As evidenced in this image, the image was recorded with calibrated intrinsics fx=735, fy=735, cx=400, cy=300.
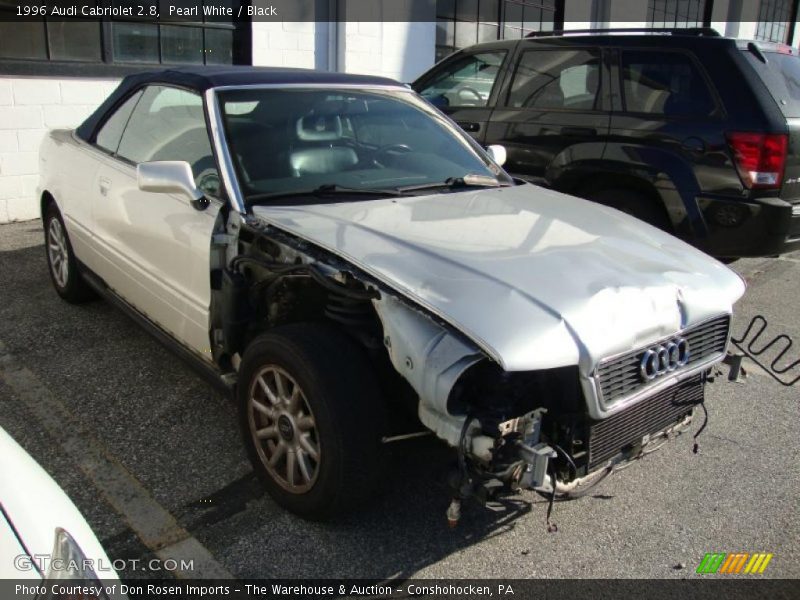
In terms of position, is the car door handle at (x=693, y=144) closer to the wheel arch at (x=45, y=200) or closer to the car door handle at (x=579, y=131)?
the car door handle at (x=579, y=131)

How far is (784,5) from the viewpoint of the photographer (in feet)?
73.9

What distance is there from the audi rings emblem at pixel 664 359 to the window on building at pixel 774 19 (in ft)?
69.5

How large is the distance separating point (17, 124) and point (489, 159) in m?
5.54

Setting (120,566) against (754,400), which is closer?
(120,566)

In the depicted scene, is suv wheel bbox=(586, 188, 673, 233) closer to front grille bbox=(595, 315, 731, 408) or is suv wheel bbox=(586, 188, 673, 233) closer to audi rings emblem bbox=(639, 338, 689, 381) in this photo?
front grille bbox=(595, 315, 731, 408)

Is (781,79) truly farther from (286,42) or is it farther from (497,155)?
(286,42)

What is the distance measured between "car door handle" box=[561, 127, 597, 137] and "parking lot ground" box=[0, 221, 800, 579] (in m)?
2.33

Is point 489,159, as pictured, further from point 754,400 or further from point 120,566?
point 120,566

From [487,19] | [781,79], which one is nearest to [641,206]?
[781,79]

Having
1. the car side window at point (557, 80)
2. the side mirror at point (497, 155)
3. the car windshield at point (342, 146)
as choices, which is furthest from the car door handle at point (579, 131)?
the car windshield at point (342, 146)

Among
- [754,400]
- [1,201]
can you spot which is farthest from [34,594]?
[1,201]

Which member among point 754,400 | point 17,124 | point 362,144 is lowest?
point 754,400

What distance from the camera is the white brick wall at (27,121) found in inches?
293

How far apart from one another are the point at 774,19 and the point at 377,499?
2390 centimetres
